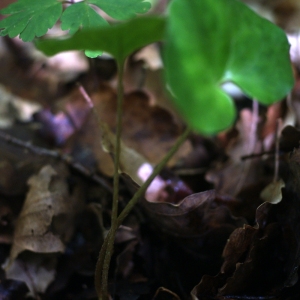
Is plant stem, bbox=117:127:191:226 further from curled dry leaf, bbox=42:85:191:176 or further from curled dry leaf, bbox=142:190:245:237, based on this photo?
curled dry leaf, bbox=42:85:191:176

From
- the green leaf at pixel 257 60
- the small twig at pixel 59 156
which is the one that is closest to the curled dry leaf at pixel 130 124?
the small twig at pixel 59 156

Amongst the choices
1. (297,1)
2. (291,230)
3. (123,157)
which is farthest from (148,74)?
(297,1)

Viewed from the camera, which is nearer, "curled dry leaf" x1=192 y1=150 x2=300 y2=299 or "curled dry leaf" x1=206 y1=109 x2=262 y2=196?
"curled dry leaf" x1=192 y1=150 x2=300 y2=299

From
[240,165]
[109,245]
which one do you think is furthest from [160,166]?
[240,165]

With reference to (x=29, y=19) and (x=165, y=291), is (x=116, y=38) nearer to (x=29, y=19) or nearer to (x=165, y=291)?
(x=29, y=19)

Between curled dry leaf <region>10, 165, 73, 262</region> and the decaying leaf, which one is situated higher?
curled dry leaf <region>10, 165, 73, 262</region>

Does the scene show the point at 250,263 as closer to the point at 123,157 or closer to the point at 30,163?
the point at 123,157

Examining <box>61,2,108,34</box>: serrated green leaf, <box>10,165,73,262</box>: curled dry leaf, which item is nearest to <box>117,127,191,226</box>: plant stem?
<box>10,165,73,262</box>: curled dry leaf
